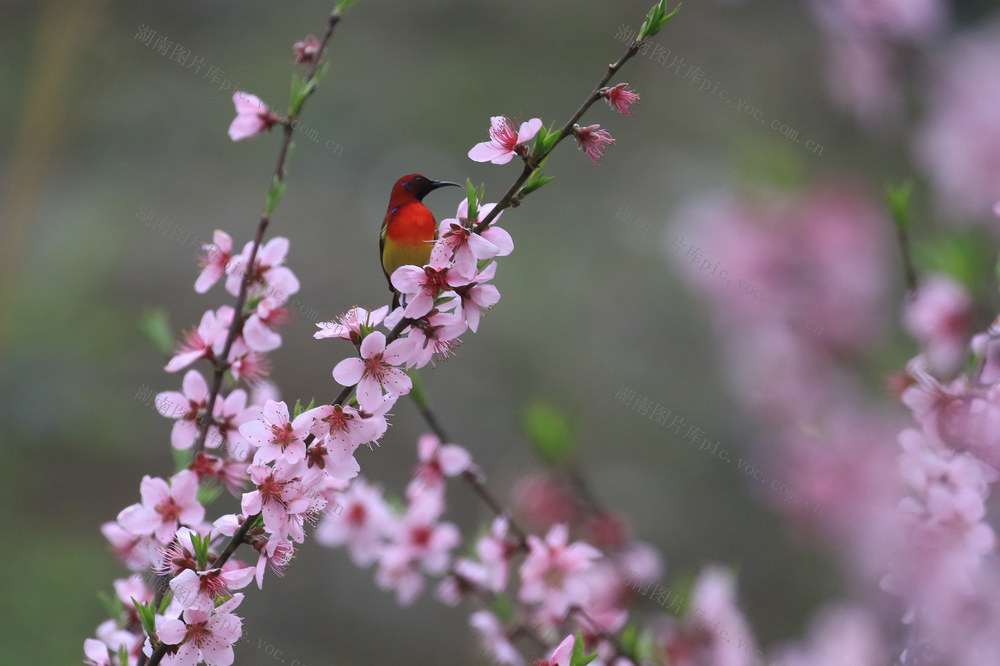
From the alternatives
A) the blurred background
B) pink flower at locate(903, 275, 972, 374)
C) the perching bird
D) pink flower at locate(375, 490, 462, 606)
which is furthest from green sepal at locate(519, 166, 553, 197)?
the blurred background

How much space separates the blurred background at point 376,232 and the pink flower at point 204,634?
1190 mm

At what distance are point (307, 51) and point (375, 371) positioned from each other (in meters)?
0.38

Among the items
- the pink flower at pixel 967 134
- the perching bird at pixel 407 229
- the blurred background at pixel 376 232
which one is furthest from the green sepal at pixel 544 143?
the pink flower at pixel 967 134

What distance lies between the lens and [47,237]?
437 centimetres

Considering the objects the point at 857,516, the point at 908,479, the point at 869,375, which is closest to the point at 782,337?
the point at 869,375

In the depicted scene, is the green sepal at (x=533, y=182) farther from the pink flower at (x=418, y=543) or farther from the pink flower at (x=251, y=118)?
the pink flower at (x=418, y=543)

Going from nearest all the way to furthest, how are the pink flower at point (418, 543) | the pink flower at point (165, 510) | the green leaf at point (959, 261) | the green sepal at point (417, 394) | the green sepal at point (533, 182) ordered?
1. the green sepal at point (533, 182)
2. the pink flower at point (165, 510)
3. the green sepal at point (417, 394)
4. the pink flower at point (418, 543)
5. the green leaf at point (959, 261)

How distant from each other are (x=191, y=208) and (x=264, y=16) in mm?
2348

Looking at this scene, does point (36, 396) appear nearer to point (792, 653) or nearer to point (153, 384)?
point (153, 384)

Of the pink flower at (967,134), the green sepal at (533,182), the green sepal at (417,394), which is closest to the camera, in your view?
the green sepal at (533,182)

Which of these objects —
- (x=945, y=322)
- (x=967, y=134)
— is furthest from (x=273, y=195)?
(x=967, y=134)

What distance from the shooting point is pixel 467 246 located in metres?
0.71

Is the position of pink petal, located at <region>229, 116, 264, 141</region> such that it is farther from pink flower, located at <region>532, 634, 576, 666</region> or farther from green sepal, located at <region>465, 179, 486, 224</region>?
pink flower, located at <region>532, 634, 576, 666</region>

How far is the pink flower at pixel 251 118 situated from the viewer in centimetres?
87
